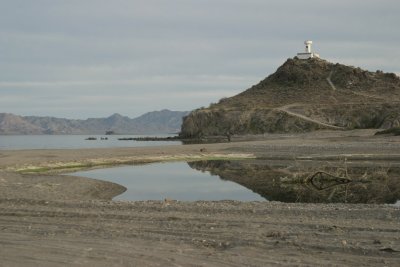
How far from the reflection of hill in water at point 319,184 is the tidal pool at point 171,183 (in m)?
1.00

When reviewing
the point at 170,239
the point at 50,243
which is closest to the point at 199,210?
the point at 170,239

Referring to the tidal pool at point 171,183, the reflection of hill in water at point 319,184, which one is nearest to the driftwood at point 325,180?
the reflection of hill in water at point 319,184

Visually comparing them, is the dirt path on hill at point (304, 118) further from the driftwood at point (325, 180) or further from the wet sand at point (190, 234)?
the wet sand at point (190, 234)

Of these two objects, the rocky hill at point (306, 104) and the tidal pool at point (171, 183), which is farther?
the rocky hill at point (306, 104)

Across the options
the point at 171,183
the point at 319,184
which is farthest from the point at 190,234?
the point at 171,183

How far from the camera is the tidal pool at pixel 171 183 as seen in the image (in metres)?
22.9

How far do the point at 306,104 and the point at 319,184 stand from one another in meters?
79.1

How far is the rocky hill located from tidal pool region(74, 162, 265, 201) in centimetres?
4947

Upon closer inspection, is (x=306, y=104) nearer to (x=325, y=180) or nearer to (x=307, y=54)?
(x=307, y=54)

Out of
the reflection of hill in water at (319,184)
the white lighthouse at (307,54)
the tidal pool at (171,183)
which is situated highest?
the white lighthouse at (307,54)

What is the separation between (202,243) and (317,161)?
98.2 feet

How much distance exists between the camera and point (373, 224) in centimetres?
1199

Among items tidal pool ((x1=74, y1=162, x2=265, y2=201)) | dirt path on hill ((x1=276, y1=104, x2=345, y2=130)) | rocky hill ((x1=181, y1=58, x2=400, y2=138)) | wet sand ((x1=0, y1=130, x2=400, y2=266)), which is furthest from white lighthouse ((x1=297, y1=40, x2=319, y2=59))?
wet sand ((x1=0, y1=130, x2=400, y2=266))

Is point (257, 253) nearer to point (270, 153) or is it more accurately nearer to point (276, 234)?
point (276, 234)
